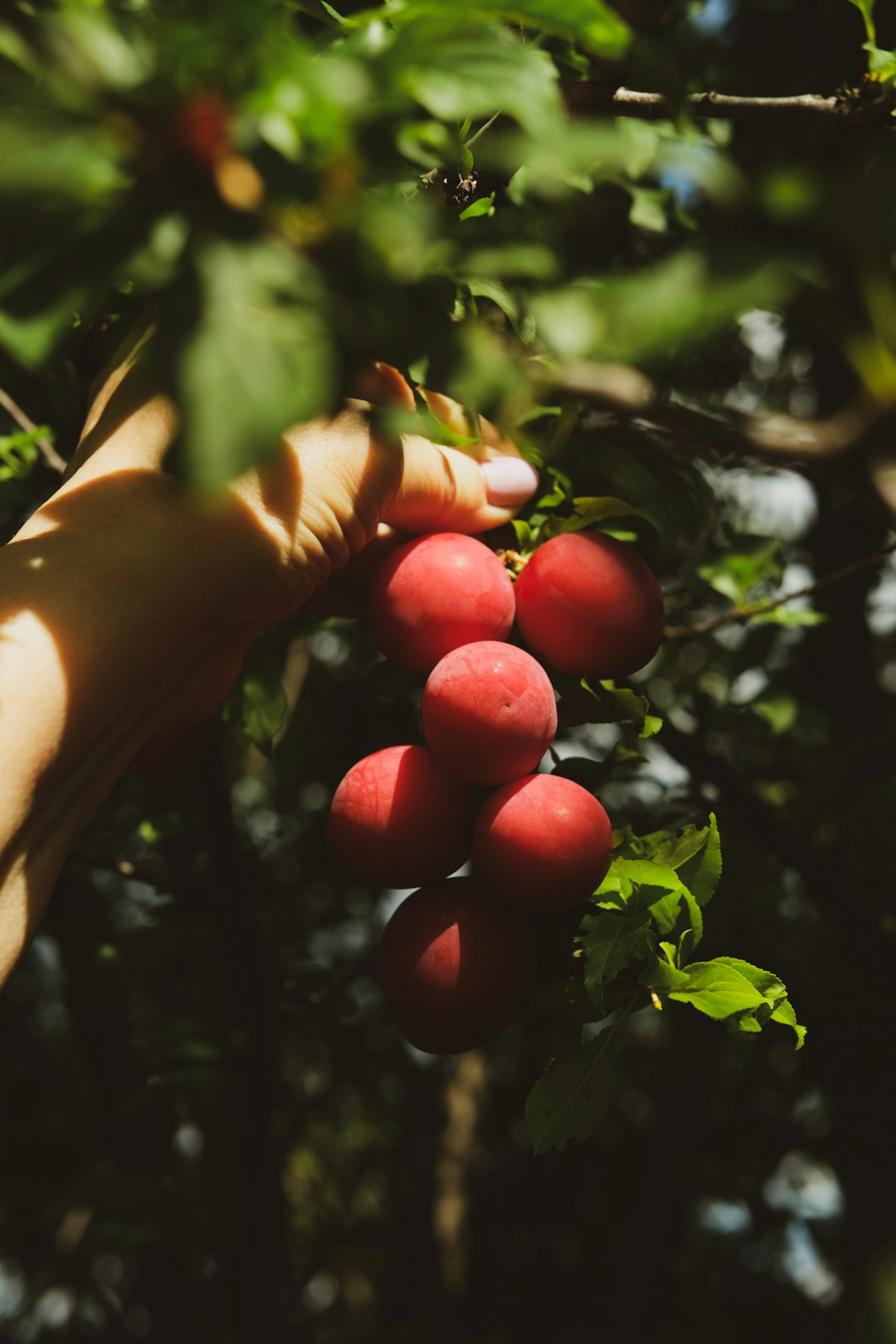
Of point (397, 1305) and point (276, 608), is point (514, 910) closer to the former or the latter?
point (276, 608)

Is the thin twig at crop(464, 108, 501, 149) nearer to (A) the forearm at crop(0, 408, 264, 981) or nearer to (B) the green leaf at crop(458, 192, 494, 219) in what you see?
(B) the green leaf at crop(458, 192, 494, 219)

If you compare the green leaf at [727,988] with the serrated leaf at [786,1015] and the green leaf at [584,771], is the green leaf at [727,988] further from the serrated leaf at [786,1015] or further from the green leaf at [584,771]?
the green leaf at [584,771]

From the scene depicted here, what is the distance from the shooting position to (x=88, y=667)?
2.85 ft

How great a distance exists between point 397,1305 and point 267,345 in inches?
166

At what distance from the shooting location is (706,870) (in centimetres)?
87

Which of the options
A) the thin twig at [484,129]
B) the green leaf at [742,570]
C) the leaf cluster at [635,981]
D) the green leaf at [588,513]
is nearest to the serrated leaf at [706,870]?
the leaf cluster at [635,981]

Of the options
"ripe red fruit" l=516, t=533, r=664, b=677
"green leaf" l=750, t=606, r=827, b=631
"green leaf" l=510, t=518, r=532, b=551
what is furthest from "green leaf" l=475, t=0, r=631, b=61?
"green leaf" l=750, t=606, r=827, b=631

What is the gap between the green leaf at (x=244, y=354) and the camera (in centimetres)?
34

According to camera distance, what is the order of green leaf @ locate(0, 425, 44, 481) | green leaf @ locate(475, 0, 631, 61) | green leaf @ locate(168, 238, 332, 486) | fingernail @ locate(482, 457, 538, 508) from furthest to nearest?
green leaf @ locate(0, 425, 44, 481), fingernail @ locate(482, 457, 538, 508), green leaf @ locate(475, 0, 631, 61), green leaf @ locate(168, 238, 332, 486)

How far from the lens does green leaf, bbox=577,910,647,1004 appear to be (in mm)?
778

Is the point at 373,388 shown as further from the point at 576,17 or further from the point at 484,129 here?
the point at 484,129

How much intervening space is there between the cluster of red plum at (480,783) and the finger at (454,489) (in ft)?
0.15

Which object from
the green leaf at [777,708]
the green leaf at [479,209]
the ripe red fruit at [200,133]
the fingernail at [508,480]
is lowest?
the green leaf at [777,708]

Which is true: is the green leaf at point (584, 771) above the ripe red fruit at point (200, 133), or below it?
below
